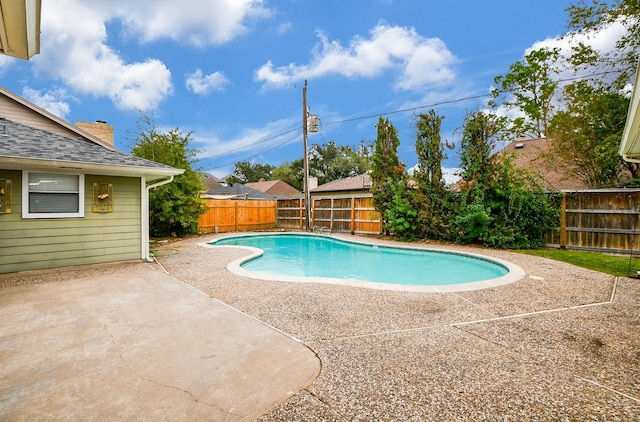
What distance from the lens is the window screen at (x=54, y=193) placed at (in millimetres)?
5871

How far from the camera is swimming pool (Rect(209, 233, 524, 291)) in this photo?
5680mm

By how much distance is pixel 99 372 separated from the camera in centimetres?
240

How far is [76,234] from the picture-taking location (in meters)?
6.33

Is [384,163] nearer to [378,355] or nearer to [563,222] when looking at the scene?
[563,222]

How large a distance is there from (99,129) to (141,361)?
995 cm

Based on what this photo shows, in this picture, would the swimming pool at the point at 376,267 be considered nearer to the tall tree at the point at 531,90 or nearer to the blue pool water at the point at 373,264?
the blue pool water at the point at 373,264

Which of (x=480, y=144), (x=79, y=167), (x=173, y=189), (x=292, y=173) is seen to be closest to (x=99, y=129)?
(x=173, y=189)

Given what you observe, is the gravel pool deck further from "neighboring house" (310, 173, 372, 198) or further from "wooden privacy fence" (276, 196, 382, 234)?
"neighboring house" (310, 173, 372, 198)

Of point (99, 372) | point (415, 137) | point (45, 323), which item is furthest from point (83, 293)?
point (415, 137)

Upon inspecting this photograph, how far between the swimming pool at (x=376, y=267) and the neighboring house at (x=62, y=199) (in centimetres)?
269

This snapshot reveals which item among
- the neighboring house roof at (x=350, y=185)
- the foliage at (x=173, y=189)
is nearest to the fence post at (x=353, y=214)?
the neighboring house roof at (x=350, y=185)

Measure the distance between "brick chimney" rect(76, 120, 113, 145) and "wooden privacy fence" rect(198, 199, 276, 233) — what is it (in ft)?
15.8

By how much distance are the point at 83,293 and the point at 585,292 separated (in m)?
7.66

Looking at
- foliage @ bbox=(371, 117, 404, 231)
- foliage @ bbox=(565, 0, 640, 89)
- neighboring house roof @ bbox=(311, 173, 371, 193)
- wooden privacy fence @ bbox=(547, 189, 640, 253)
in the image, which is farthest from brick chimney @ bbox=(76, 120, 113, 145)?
foliage @ bbox=(565, 0, 640, 89)
